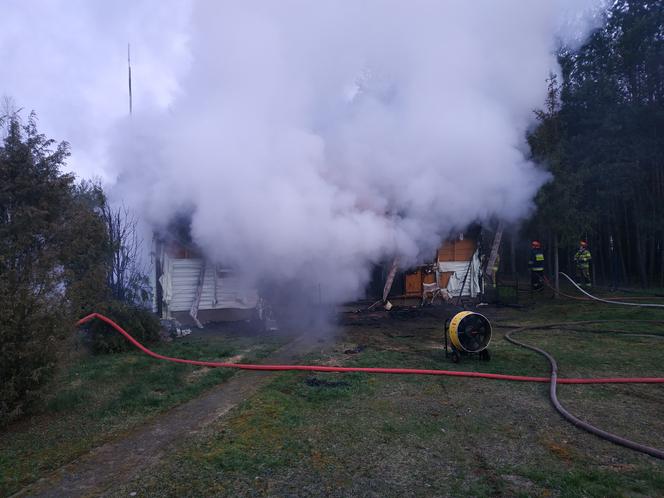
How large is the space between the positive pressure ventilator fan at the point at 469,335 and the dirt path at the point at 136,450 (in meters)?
2.85

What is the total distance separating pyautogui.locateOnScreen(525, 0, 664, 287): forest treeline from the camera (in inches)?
559

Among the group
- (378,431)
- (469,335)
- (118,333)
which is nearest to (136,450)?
(378,431)

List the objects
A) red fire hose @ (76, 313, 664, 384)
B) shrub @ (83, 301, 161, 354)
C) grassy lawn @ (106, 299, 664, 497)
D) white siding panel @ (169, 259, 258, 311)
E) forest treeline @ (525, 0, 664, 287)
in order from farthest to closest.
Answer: forest treeline @ (525, 0, 664, 287) < white siding panel @ (169, 259, 258, 311) < shrub @ (83, 301, 161, 354) < red fire hose @ (76, 313, 664, 384) < grassy lawn @ (106, 299, 664, 497)

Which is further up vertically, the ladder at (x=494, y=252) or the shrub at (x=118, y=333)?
the ladder at (x=494, y=252)

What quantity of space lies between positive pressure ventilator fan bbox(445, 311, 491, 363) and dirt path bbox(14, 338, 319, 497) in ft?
9.34

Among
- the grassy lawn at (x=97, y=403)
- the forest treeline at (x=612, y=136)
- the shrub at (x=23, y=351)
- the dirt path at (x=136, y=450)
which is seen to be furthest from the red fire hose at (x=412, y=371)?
the forest treeline at (x=612, y=136)

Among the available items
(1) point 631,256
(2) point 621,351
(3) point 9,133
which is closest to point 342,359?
(2) point 621,351

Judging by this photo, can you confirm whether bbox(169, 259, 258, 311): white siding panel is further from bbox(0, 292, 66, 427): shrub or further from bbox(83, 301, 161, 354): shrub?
bbox(0, 292, 66, 427): shrub

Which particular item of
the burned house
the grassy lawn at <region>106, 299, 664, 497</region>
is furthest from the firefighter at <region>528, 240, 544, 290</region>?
the burned house

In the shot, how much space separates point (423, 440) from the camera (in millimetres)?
3883

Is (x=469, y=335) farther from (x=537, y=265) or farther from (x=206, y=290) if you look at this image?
(x=537, y=265)

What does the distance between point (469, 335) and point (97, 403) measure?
16.1 ft

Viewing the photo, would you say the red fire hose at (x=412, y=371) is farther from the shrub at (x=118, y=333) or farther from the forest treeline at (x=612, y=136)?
the forest treeline at (x=612, y=136)

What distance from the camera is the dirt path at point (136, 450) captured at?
10.6 ft
